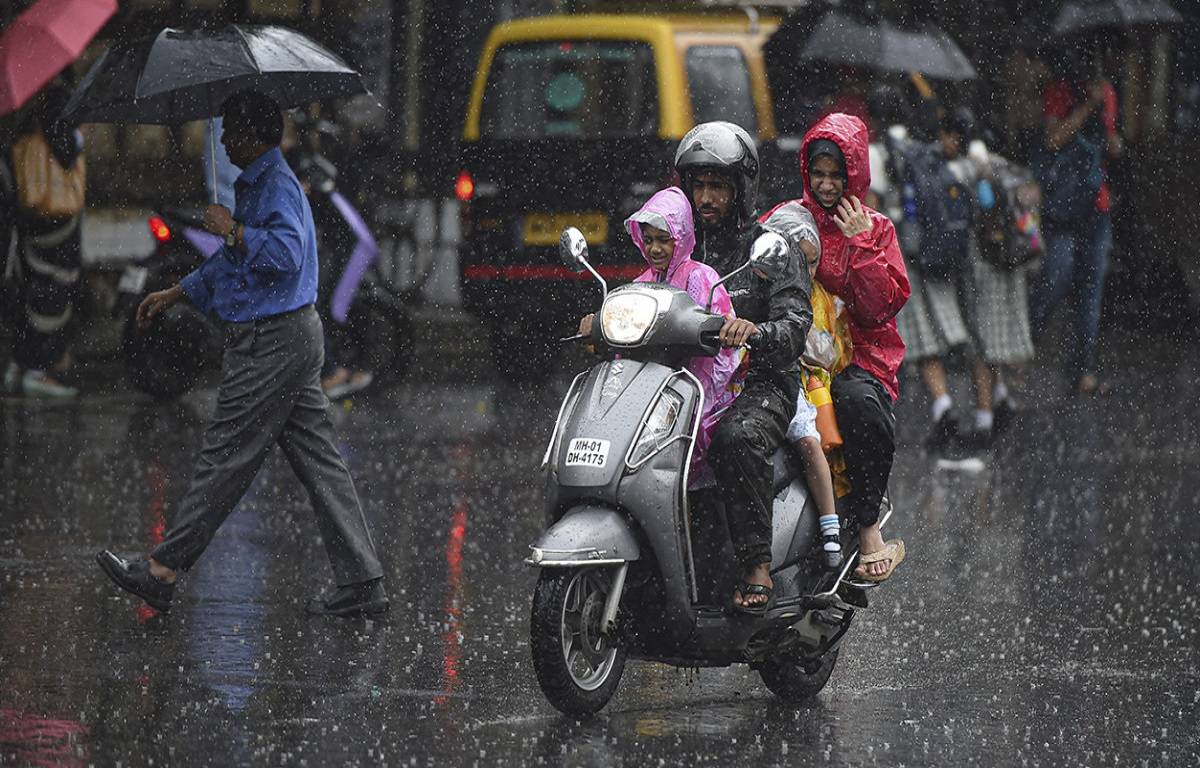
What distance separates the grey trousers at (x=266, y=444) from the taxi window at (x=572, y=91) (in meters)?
7.79

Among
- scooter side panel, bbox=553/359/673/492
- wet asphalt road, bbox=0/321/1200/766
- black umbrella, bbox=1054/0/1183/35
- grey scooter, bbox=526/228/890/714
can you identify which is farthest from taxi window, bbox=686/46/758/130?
scooter side panel, bbox=553/359/673/492

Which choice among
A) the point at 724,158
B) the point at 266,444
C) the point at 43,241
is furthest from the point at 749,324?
the point at 43,241

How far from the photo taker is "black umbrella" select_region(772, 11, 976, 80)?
16.2 meters

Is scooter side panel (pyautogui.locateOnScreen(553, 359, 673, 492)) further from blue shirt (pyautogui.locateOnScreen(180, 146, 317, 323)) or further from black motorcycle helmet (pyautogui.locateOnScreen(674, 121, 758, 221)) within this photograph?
blue shirt (pyautogui.locateOnScreen(180, 146, 317, 323))

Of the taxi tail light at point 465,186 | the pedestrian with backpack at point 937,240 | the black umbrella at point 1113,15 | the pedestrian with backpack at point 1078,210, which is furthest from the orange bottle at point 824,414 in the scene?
the black umbrella at point 1113,15

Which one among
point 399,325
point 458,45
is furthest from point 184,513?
point 458,45

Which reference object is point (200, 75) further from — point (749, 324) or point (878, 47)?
point (878, 47)

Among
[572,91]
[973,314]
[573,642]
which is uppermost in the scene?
[573,642]

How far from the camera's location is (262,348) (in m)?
8.33

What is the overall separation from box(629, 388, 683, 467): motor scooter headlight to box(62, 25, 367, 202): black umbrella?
2.76 metres

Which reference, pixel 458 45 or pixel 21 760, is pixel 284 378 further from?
pixel 458 45

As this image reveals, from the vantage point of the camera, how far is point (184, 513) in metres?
8.21

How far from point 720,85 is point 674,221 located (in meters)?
9.68

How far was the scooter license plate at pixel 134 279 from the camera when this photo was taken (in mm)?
14938
